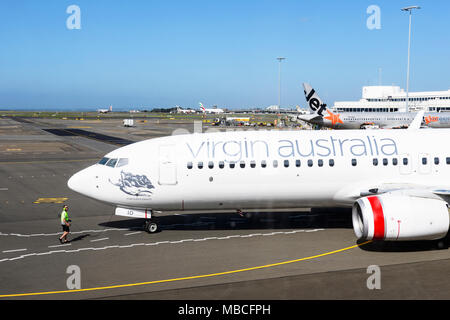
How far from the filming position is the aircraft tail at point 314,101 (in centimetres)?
7231

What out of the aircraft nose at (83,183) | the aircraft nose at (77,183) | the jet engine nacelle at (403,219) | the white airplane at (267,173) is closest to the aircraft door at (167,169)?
the white airplane at (267,173)

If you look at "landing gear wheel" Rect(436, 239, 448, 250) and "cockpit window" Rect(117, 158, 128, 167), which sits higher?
"cockpit window" Rect(117, 158, 128, 167)

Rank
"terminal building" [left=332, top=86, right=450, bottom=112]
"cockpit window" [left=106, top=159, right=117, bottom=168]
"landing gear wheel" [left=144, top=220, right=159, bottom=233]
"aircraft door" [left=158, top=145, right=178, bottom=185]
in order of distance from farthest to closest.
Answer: "terminal building" [left=332, top=86, right=450, bottom=112]
"landing gear wheel" [left=144, top=220, right=159, bottom=233]
"cockpit window" [left=106, top=159, right=117, bottom=168]
"aircraft door" [left=158, top=145, right=178, bottom=185]

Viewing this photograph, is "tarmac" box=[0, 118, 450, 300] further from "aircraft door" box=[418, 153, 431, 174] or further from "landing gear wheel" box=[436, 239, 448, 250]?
"aircraft door" box=[418, 153, 431, 174]

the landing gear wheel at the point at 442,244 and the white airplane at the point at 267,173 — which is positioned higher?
the white airplane at the point at 267,173

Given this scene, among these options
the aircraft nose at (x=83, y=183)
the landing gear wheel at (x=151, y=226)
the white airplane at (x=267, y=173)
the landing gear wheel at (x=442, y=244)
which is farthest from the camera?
the landing gear wheel at (x=151, y=226)

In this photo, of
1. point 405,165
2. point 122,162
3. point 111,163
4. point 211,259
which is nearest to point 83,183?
point 111,163

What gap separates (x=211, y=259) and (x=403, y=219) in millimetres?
7385

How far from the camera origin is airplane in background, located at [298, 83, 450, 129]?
72438mm

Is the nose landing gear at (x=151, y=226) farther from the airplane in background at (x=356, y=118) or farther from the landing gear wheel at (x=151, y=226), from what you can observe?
the airplane in background at (x=356, y=118)

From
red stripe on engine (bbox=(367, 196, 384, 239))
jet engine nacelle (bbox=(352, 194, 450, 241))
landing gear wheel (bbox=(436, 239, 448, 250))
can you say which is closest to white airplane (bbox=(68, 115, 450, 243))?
jet engine nacelle (bbox=(352, 194, 450, 241))

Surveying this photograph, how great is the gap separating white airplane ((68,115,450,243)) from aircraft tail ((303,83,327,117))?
5308cm

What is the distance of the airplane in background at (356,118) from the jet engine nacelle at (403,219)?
5656cm
